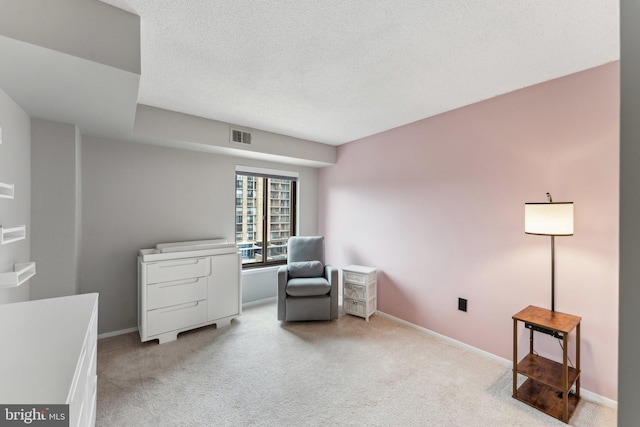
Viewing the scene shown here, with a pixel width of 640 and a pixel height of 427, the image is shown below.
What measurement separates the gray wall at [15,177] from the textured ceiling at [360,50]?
0.86 meters

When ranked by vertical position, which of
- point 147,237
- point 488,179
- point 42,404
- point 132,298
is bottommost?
point 132,298

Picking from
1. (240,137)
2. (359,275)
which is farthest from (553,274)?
(240,137)

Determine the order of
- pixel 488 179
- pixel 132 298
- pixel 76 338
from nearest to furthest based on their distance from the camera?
1. pixel 76 338
2. pixel 488 179
3. pixel 132 298

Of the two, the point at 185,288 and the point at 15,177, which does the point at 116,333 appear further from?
the point at 15,177

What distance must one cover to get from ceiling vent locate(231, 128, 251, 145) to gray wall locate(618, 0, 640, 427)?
10.4 feet

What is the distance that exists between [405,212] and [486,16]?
6.82 feet

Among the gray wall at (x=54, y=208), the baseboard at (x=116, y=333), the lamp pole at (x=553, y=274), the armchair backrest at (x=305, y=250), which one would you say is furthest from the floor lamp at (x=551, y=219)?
the baseboard at (x=116, y=333)

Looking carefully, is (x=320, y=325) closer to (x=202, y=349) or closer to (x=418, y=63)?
(x=202, y=349)

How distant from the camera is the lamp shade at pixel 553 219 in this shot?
187 centimetres

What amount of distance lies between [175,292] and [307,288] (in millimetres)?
1420

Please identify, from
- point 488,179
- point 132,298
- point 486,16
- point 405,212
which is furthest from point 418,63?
point 132,298

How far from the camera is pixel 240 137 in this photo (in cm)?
328

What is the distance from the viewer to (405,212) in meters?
3.25

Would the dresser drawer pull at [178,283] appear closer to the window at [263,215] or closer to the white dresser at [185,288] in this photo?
the white dresser at [185,288]
